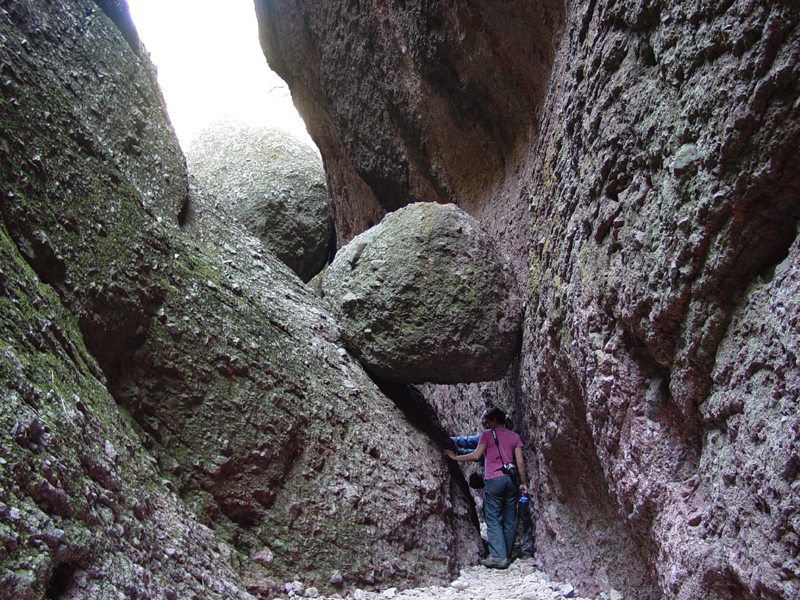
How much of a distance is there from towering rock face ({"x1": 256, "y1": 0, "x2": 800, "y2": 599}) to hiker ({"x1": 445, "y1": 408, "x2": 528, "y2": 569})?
0.62ft

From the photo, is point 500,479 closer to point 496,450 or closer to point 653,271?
point 496,450

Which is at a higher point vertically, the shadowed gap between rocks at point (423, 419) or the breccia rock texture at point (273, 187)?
the breccia rock texture at point (273, 187)

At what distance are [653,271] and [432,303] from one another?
1885mm

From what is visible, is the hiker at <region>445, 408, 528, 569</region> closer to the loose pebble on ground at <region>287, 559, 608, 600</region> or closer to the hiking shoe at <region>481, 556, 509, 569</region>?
the hiking shoe at <region>481, 556, 509, 569</region>

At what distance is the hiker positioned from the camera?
13.5ft

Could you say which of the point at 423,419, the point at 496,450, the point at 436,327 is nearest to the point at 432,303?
the point at 436,327

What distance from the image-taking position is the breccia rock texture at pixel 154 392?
1.85m

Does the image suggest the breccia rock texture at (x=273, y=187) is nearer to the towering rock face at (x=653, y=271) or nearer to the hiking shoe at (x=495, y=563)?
the towering rock face at (x=653, y=271)

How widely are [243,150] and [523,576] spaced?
18.3ft

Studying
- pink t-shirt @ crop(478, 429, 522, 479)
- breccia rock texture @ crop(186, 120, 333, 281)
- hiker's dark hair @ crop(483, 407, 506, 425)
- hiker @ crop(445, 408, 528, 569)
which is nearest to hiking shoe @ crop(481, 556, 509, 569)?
hiker @ crop(445, 408, 528, 569)

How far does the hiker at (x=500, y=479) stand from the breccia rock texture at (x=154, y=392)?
0.16m

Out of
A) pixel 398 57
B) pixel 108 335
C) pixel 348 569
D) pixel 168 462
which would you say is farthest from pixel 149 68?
pixel 348 569

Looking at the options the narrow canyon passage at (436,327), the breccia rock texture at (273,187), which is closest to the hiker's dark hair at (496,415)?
the narrow canyon passage at (436,327)

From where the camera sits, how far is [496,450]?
166 inches
